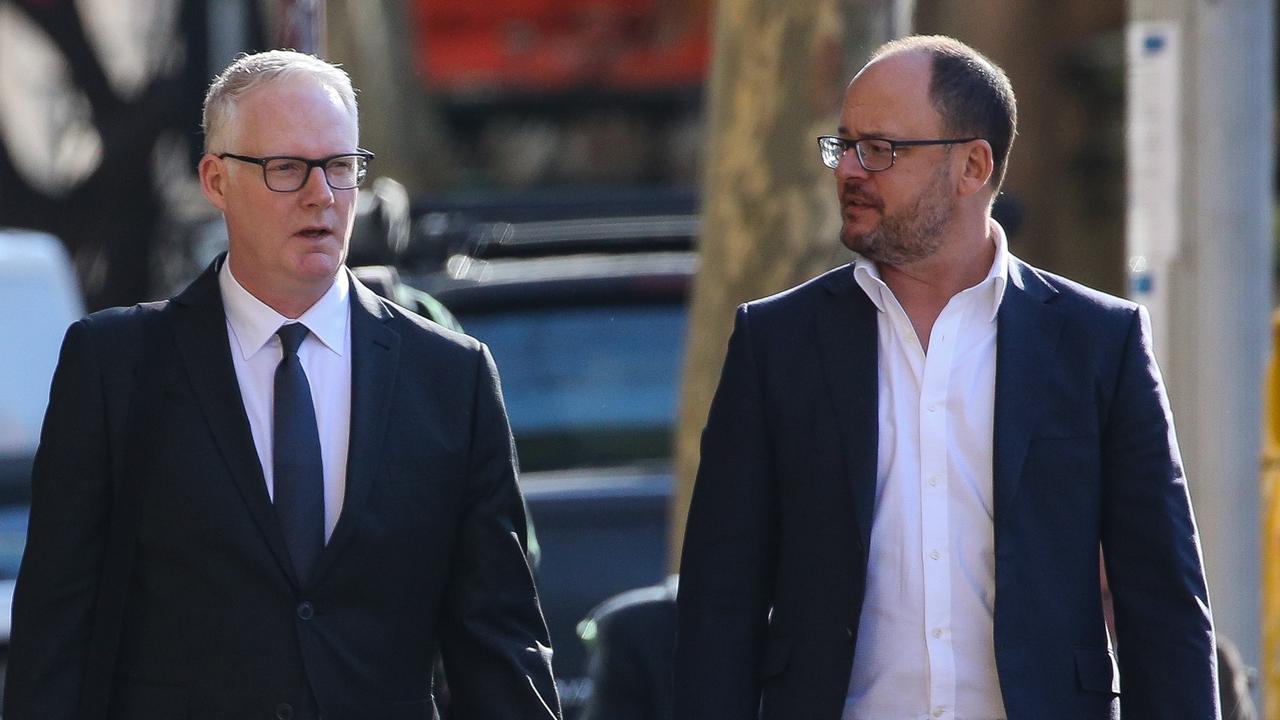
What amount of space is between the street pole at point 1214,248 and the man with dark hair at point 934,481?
6.77 feet

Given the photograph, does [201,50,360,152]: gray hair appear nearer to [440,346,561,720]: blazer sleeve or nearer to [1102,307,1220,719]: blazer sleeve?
[440,346,561,720]: blazer sleeve

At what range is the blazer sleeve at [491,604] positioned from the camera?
368 cm

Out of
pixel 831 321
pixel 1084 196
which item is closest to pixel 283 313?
pixel 831 321

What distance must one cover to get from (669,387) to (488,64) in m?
17.4

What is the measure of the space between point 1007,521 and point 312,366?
1.18 metres

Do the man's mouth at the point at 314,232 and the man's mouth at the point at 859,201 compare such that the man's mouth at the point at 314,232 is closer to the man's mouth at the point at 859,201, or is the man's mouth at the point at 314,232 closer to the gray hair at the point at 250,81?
the gray hair at the point at 250,81

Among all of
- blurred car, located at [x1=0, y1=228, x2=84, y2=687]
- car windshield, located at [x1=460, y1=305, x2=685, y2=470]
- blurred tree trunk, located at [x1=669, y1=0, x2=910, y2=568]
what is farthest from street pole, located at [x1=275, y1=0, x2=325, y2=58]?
blurred car, located at [x1=0, y1=228, x2=84, y2=687]

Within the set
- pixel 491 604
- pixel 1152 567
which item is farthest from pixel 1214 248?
pixel 491 604

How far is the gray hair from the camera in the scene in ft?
11.9

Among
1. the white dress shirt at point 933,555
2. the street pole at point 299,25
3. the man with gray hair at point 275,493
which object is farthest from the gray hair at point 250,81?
the street pole at point 299,25

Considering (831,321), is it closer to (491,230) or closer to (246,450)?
(246,450)

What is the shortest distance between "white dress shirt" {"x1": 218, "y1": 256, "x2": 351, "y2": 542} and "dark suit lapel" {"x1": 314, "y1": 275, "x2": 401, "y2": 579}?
0.02 metres

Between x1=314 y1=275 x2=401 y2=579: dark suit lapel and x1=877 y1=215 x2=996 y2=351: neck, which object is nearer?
x1=314 y1=275 x2=401 y2=579: dark suit lapel

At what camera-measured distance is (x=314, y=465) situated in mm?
3545
